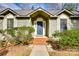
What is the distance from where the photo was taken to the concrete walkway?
9609 mm

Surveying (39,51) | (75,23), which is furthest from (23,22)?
(75,23)

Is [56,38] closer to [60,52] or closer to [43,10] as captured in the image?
[60,52]

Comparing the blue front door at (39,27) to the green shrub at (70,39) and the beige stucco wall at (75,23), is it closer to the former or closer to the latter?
the green shrub at (70,39)

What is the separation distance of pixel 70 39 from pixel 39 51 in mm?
1797

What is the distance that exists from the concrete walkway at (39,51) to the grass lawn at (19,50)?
0.81 ft

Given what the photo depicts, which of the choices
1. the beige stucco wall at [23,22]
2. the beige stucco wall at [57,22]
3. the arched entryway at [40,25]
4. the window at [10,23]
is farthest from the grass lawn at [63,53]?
the window at [10,23]

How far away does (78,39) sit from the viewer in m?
10.4

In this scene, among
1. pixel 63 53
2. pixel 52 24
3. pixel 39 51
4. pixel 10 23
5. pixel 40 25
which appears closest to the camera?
pixel 63 53

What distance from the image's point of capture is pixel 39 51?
402 inches

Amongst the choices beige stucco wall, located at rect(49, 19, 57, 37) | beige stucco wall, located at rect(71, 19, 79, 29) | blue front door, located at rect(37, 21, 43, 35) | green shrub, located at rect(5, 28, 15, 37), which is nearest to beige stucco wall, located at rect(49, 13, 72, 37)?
beige stucco wall, located at rect(49, 19, 57, 37)

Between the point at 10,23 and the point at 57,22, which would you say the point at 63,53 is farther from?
the point at 10,23

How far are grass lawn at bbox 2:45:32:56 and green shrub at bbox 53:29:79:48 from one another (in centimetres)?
183

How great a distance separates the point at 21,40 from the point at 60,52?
261 cm

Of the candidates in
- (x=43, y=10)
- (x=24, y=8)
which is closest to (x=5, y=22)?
(x=24, y=8)
